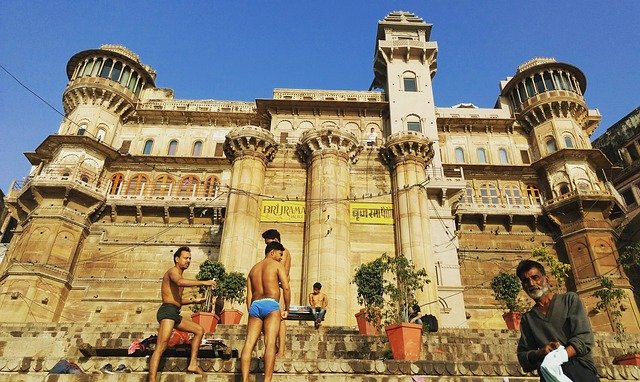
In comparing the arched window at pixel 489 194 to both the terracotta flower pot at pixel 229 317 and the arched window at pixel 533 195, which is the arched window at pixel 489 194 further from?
the terracotta flower pot at pixel 229 317

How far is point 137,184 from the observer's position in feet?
100

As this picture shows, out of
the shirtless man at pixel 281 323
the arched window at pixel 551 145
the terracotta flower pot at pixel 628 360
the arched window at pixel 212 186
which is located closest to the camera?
the shirtless man at pixel 281 323

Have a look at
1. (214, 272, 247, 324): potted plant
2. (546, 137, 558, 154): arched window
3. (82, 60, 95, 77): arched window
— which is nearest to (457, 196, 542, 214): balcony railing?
(546, 137, 558, 154): arched window

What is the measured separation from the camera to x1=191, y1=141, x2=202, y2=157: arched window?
109 ft

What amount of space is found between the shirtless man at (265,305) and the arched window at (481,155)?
30.6 meters

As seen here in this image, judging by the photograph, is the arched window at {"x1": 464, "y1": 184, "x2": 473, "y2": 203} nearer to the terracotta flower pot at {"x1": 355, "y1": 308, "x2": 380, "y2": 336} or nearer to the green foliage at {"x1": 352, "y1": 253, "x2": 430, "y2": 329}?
the green foliage at {"x1": 352, "y1": 253, "x2": 430, "y2": 329}

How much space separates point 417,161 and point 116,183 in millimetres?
21486

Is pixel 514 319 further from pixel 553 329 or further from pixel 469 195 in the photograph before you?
pixel 469 195

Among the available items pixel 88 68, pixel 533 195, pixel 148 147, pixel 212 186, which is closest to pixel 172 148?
pixel 148 147

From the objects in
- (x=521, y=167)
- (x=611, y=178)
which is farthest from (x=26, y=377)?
(x=611, y=178)

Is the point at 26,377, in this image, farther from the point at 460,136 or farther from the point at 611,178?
the point at 611,178

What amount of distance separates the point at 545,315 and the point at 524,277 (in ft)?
1.27

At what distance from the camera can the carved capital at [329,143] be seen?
20.3 meters

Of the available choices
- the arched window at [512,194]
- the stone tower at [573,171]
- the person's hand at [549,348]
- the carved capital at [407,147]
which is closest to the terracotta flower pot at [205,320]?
the person's hand at [549,348]
